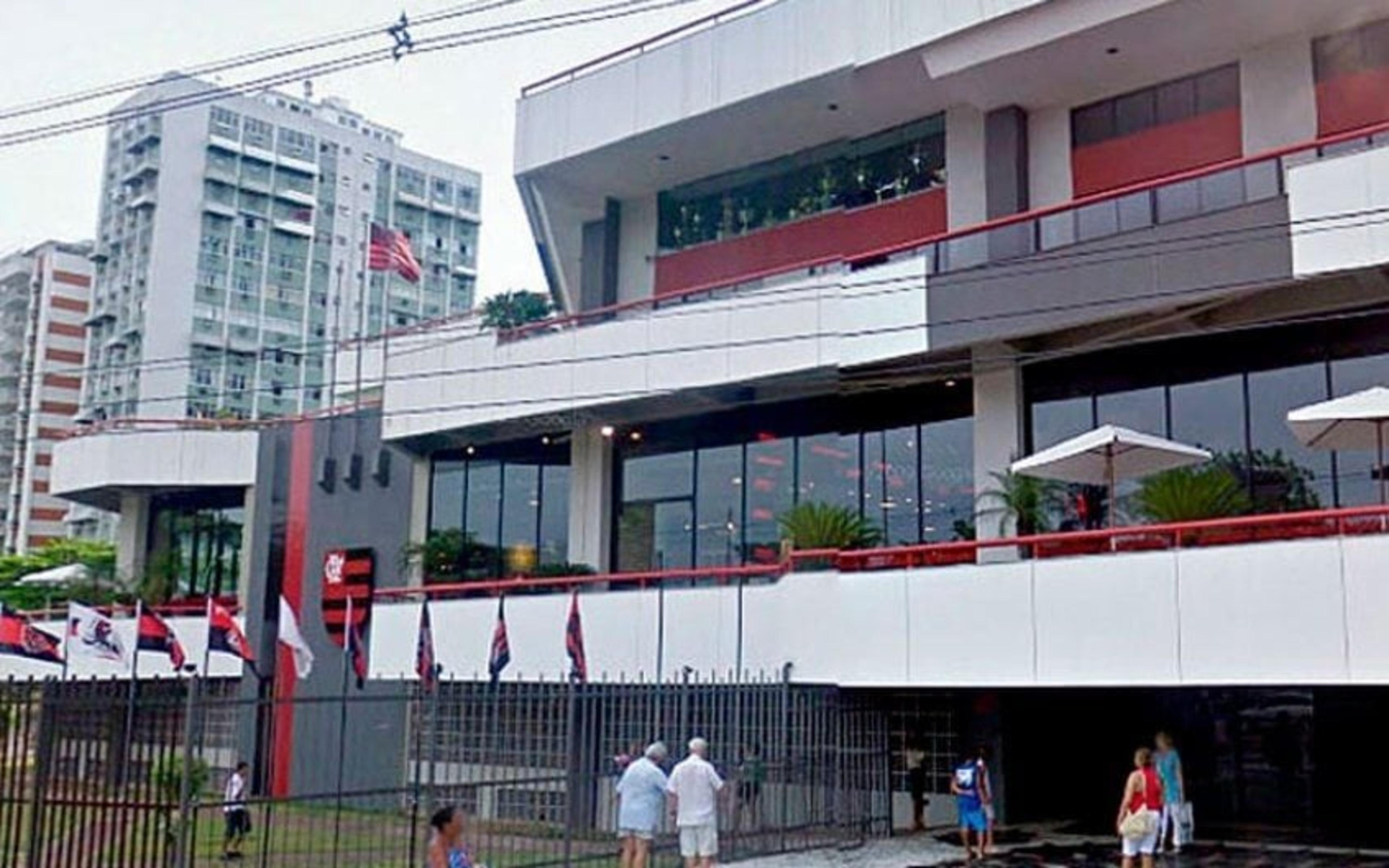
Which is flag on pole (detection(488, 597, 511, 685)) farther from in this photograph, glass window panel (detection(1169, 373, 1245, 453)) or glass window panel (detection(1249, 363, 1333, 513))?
glass window panel (detection(1249, 363, 1333, 513))

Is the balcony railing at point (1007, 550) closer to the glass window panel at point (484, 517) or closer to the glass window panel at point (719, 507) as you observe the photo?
the glass window panel at point (719, 507)

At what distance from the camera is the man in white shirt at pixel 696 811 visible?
15.2 m

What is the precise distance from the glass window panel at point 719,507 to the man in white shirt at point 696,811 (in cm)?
928

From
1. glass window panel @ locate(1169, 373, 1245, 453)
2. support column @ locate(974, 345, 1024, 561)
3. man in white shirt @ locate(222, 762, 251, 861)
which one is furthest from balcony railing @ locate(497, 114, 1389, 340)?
man in white shirt @ locate(222, 762, 251, 861)

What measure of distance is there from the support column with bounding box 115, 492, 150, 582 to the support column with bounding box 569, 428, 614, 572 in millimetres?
14823

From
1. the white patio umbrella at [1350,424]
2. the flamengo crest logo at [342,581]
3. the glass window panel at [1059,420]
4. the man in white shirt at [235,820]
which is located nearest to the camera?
the white patio umbrella at [1350,424]

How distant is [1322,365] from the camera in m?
19.0

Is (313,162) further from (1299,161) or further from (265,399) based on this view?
(1299,161)

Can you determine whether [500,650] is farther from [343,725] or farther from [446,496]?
[446,496]

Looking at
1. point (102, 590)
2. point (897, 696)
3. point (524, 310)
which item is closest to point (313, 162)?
point (102, 590)

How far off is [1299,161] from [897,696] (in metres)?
9.44

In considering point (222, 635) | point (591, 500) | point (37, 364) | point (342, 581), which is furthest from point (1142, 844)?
point (37, 364)

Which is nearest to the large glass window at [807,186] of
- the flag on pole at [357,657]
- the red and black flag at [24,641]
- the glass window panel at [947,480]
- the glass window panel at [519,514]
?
the glass window panel at [947,480]

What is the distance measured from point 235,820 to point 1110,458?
1279cm
